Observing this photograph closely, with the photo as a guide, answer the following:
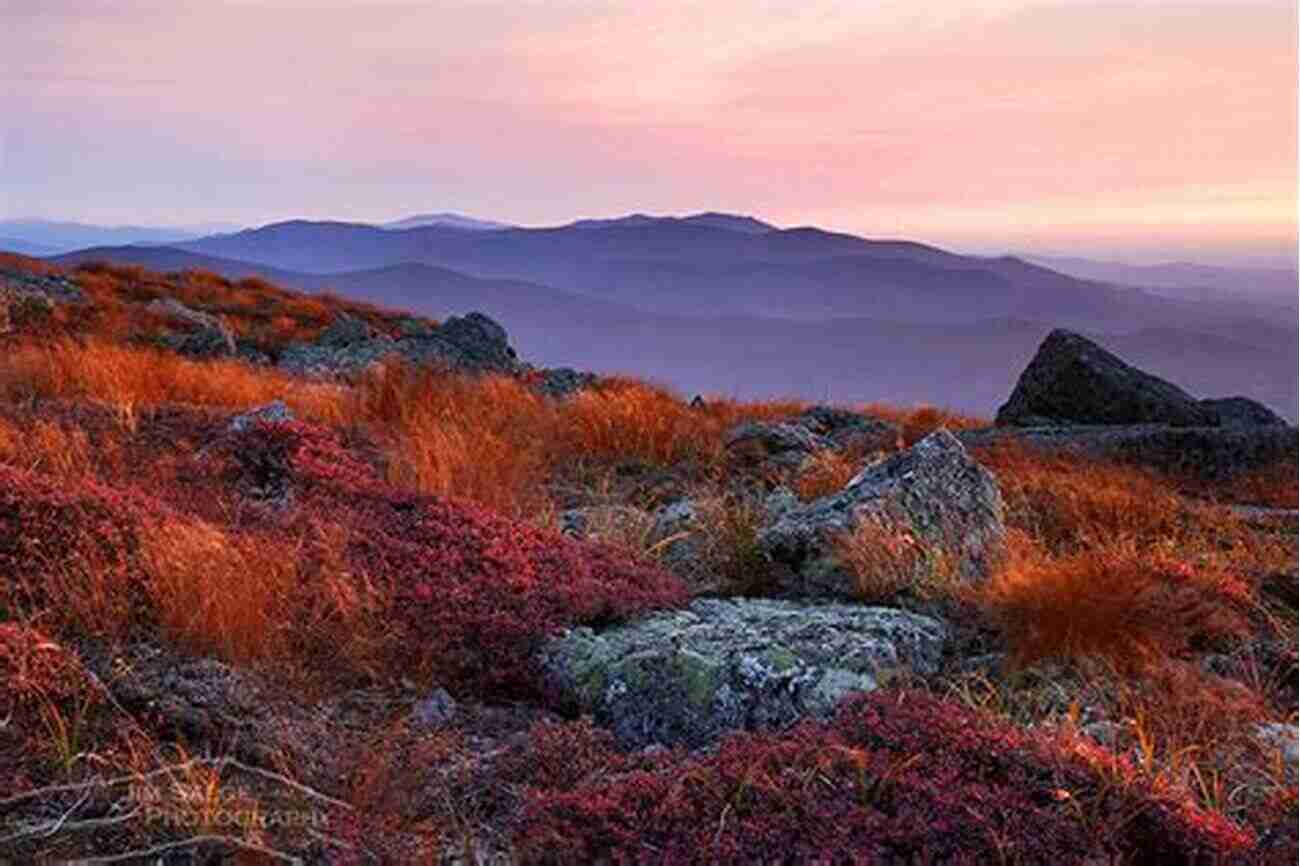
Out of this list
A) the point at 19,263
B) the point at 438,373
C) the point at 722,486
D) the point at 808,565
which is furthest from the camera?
the point at 19,263

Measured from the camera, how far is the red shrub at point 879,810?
3322 millimetres

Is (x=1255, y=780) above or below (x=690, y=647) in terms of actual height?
below

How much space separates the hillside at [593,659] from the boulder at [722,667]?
0.05ft

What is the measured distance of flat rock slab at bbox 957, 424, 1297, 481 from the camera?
1642 cm

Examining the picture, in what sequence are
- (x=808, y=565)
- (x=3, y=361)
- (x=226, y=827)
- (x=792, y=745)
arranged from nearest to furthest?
(x=226, y=827) < (x=792, y=745) < (x=808, y=565) < (x=3, y=361)

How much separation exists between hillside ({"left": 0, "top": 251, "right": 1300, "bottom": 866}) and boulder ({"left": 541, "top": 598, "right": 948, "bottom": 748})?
16mm

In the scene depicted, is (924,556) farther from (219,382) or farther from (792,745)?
(219,382)

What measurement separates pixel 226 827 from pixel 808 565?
3716 millimetres

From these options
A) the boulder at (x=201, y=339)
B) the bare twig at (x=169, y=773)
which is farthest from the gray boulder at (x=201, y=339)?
the bare twig at (x=169, y=773)

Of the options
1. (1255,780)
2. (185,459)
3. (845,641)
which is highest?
(185,459)

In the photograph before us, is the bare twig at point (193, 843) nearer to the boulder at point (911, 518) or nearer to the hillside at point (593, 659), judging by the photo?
the hillside at point (593, 659)

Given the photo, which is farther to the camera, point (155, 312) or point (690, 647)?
point (155, 312)

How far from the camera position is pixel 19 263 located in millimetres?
35531

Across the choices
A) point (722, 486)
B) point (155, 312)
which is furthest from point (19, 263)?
point (722, 486)
